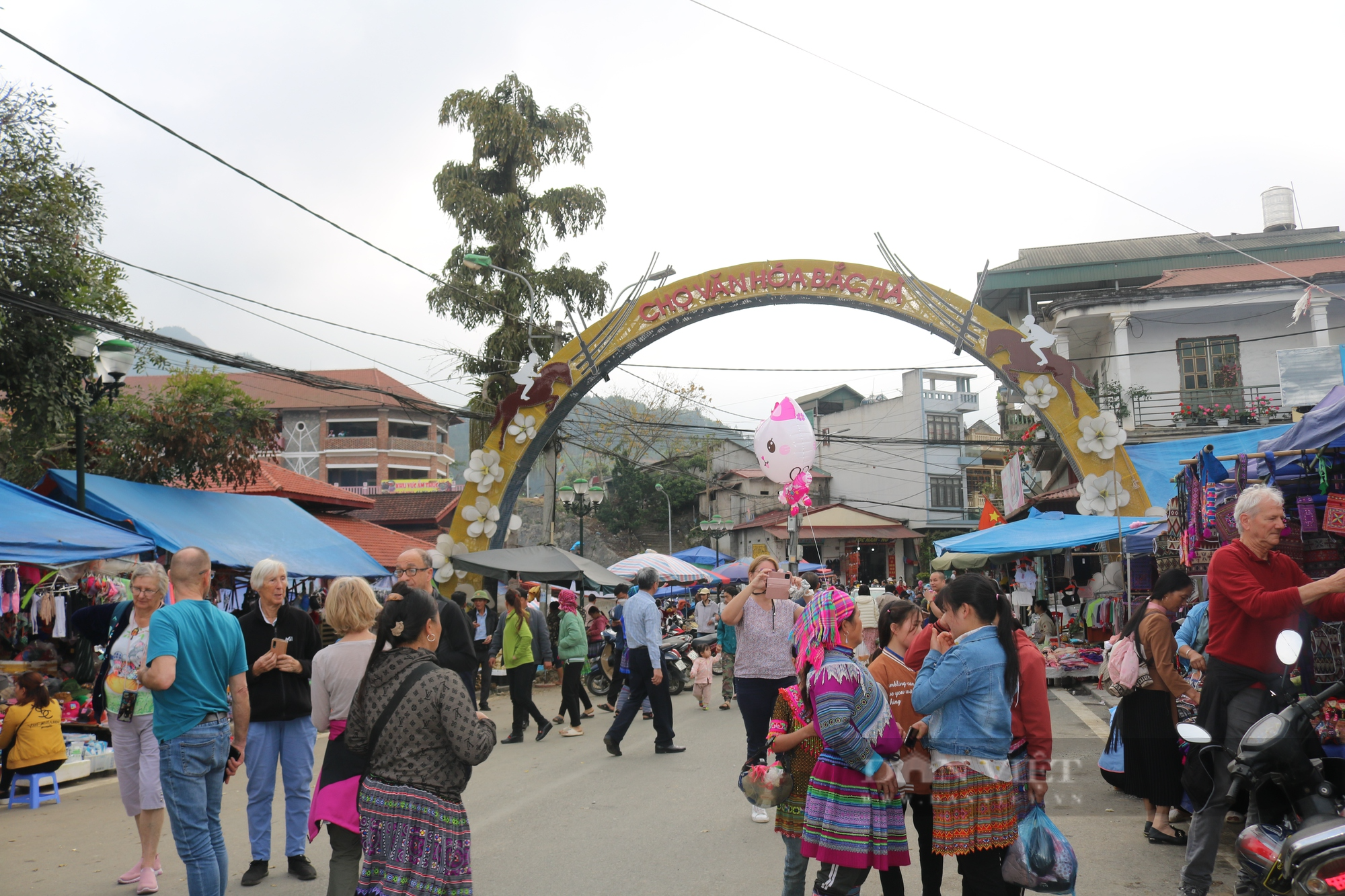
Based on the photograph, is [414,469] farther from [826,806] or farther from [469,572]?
[826,806]

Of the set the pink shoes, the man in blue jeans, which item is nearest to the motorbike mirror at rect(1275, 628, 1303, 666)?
the man in blue jeans

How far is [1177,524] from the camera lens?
8.57 metres

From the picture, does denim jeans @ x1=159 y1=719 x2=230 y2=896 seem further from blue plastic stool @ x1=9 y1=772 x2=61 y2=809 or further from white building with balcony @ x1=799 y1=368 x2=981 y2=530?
white building with balcony @ x1=799 y1=368 x2=981 y2=530

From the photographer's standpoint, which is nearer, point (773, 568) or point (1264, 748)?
point (1264, 748)

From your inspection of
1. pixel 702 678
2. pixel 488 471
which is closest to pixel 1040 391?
pixel 702 678

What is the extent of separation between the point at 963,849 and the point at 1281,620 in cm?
213

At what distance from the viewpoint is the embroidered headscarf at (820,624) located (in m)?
4.11

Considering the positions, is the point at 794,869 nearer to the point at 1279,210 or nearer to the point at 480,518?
the point at 480,518

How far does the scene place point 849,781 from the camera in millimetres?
3984

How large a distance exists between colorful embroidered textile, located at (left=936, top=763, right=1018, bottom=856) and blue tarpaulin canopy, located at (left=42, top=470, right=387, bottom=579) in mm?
9921

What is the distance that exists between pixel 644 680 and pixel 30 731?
5.46 metres

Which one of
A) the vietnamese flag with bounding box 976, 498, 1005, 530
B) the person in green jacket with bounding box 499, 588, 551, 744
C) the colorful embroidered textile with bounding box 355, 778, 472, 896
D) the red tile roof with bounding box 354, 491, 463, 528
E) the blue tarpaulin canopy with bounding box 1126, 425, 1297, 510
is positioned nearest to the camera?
the colorful embroidered textile with bounding box 355, 778, 472, 896

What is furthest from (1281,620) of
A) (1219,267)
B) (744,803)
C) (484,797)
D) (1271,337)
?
(1219,267)

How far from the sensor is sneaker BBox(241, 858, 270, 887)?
5.66 meters
